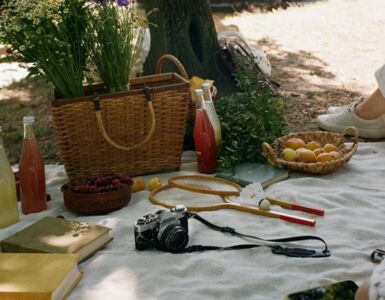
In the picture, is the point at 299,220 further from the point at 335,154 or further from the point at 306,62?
the point at 306,62

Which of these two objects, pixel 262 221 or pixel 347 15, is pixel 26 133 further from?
pixel 347 15

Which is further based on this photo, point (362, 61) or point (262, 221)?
point (362, 61)

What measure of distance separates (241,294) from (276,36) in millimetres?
4463

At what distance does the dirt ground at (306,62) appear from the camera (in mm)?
3910

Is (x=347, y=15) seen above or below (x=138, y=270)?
above

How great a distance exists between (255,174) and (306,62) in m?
2.54

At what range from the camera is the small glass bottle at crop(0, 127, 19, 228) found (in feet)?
7.63

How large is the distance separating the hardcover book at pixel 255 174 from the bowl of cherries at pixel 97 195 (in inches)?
18.4

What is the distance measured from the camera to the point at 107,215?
242cm

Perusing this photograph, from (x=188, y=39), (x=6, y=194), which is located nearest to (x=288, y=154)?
(x=6, y=194)

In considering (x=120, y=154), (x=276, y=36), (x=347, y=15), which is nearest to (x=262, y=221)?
(x=120, y=154)

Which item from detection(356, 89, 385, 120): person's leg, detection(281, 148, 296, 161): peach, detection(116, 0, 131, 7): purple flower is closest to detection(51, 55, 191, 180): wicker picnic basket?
detection(116, 0, 131, 7): purple flower

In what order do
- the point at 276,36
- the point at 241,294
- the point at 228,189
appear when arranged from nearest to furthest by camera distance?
the point at 241,294
the point at 228,189
the point at 276,36

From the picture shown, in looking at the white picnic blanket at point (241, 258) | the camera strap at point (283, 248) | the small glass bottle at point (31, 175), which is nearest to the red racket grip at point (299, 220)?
the white picnic blanket at point (241, 258)
